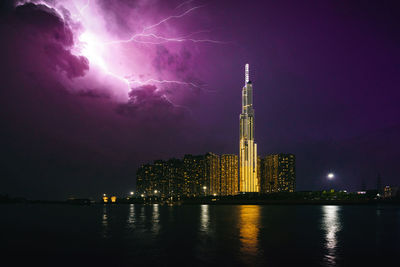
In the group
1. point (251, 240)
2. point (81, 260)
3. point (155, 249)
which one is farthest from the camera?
point (251, 240)

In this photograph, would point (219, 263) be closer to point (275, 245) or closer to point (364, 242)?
point (275, 245)

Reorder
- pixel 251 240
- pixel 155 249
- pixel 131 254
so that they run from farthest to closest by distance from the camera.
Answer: pixel 251 240, pixel 155 249, pixel 131 254

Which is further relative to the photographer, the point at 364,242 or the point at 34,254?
the point at 364,242

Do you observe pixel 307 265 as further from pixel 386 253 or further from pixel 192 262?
pixel 386 253

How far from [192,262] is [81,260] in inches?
337

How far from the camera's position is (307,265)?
922 inches

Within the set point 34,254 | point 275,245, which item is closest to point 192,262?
point 275,245

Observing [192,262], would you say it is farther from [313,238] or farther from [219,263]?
[313,238]

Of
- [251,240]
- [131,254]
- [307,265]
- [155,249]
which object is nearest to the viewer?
[307,265]

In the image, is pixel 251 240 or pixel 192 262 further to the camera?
pixel 251 240

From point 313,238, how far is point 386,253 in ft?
32.3

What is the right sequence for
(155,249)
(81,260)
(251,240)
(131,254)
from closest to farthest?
(81,260), (131,254), (155,249), (251,240)

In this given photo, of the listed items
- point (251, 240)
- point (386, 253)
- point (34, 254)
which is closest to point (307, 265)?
point (386, 253)

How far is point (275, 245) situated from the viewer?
1286 inches
